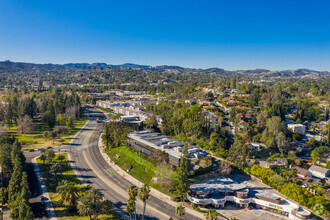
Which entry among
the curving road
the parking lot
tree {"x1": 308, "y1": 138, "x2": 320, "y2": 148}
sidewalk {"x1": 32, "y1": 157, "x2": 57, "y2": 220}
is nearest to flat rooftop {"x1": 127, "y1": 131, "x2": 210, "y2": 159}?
the curving road

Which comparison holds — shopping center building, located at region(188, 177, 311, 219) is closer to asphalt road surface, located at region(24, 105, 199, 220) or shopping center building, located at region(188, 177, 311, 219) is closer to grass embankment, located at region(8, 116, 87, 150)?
asphalt road surface, located at region(24, 105, 199, 220)

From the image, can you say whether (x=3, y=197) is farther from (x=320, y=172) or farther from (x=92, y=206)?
(x=320, y=172)

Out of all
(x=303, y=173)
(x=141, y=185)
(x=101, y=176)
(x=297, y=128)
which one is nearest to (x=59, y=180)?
(x=101, y=176)

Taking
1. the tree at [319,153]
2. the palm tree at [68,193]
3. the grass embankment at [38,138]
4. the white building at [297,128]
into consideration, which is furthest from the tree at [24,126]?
the white building at [297,128]

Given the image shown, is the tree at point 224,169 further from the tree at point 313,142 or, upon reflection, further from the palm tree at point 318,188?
the tree at point 313,142

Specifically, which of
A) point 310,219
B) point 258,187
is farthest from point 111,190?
point 310,219

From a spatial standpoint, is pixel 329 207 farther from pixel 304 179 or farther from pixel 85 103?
pixel 85 103
